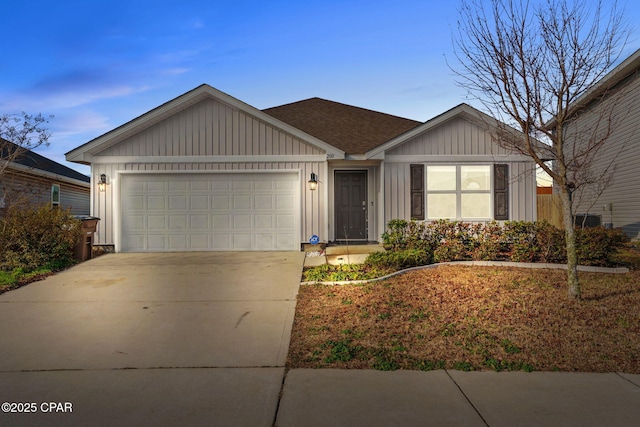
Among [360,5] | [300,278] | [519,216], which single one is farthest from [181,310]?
[519,216]

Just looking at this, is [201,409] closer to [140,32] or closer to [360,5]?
[360,5]

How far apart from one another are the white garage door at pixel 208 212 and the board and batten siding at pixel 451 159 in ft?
9.10

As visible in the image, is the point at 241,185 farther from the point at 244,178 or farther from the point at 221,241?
the point at 221,241

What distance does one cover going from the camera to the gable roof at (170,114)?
414 inches

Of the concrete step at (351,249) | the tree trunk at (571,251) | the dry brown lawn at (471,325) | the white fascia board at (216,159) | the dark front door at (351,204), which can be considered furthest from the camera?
the dark front door at (351,204)

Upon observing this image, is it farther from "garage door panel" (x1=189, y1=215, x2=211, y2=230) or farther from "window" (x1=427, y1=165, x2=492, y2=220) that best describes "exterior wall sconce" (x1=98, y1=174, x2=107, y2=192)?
"window" (x1=427, y1=165, x2=492, y2=220)

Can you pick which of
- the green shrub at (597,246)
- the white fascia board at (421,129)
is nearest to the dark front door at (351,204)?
the white fascia board at (421,129)

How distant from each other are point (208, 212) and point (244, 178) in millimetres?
1345

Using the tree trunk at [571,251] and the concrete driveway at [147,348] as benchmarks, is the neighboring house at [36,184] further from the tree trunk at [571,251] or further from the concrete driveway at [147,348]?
the tree trunk at [571,251]

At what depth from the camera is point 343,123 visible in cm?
1480

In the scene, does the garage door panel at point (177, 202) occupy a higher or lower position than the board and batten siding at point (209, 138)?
lower

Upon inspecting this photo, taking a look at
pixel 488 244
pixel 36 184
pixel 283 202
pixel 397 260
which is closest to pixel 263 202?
pixel 283 202

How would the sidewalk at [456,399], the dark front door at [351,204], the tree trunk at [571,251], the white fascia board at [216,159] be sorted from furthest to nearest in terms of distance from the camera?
the dark front door at [351,204] → the white fascia board at [216,159] → the tree trunk at [571,251] → the sidewalk at [456,399]

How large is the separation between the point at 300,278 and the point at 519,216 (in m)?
7.02
